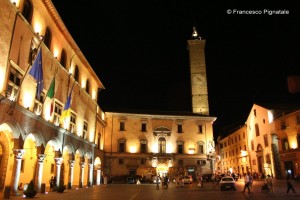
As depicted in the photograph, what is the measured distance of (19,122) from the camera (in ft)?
58.4

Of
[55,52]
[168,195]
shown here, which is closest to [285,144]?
[168,195]

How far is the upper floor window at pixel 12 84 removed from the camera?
17094 millimetres

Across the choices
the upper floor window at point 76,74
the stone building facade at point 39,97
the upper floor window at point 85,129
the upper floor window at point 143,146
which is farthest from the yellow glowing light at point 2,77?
the upper floor window at point 143,146

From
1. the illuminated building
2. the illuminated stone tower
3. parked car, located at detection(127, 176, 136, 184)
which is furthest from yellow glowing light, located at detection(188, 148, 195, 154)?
parked car, located at detection(127, 176, 136, 184)

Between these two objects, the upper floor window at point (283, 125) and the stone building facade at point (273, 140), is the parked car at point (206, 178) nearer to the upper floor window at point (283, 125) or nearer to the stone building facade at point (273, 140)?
the stone building facade at point (273, 140)

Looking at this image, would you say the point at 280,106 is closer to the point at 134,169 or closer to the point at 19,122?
the point at 134,169

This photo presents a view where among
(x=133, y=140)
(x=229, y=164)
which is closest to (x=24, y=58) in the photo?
(x=133, y=140)

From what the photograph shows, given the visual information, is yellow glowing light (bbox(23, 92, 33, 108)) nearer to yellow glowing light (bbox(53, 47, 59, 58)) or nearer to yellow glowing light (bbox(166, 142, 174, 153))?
yellow glowing light (bbox(53, 47, 59, 58))

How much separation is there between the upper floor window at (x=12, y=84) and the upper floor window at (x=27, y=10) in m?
4.32

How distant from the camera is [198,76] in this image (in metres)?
59.2

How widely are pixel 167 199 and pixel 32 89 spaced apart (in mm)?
12643

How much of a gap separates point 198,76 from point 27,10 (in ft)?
144

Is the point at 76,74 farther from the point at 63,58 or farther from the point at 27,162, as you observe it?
the point at 27,162

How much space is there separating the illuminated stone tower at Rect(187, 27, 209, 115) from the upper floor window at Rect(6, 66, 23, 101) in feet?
143
